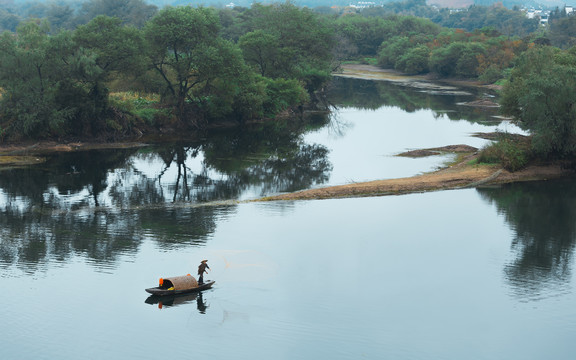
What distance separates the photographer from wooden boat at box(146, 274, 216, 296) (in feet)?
84.3

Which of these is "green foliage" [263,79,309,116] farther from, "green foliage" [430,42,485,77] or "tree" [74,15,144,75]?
"green foliage" [430,42,485,77]

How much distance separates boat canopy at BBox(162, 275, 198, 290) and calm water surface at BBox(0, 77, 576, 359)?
0.54m

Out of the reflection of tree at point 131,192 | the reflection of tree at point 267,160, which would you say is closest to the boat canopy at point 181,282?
the reflection of tree at point 131,192

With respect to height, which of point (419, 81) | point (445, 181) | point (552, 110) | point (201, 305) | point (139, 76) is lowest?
point (201, 305)

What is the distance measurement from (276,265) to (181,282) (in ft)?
16.4

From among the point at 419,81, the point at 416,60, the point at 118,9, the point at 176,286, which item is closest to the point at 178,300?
the point at 176,286

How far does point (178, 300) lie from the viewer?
26.0 metres

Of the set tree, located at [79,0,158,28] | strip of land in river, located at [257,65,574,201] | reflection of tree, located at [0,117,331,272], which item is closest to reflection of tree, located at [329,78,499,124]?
strip of land in river, located at [257,65,574,201]

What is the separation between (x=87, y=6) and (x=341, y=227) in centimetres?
14419

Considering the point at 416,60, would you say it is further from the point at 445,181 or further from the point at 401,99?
the point at 445,181

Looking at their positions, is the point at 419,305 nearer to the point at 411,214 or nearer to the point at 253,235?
the point at 253,235

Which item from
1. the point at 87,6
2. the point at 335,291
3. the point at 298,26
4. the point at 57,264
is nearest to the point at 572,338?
the point at 335,291

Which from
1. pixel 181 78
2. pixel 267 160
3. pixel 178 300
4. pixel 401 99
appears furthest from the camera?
pixel 401 99

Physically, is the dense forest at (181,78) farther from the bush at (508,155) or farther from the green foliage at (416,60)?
the green foliage at (416,60)
